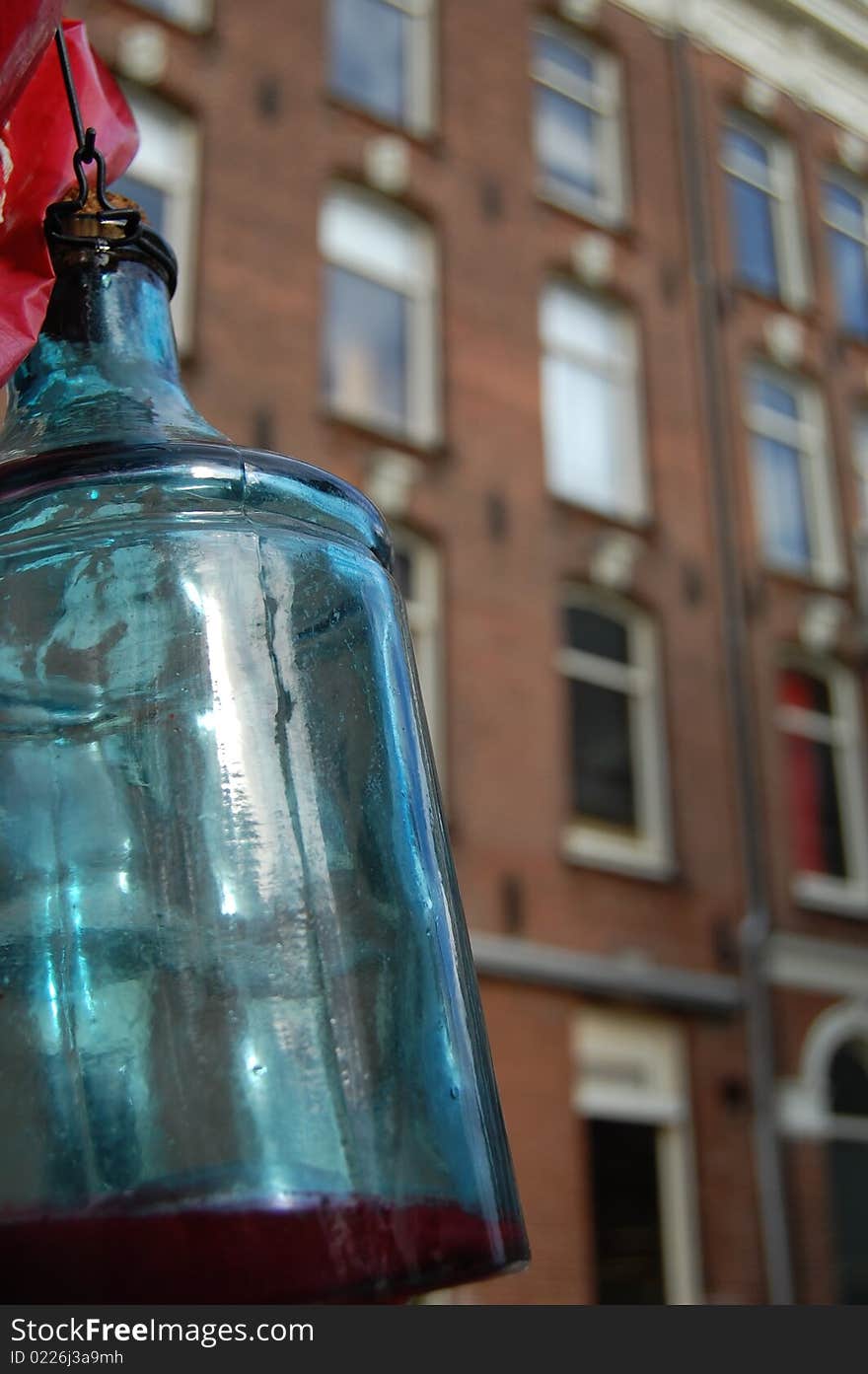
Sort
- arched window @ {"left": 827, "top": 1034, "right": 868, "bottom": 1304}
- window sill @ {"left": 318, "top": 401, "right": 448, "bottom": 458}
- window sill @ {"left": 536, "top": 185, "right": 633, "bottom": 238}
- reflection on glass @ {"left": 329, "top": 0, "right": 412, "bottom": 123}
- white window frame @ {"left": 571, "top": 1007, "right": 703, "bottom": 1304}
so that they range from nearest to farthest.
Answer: white window frame @ {"left": 571, "top": 1007, "right": 703, "bottom": 1304} → window sill @ {"left": 318, "top": 401, "right": 448, "bottom": 458} → arched window @ {"left": 827, "top": 1034, "right": 868, "bottom": 1304} → reflection on glass @ {"left": 329, "top": 0, "right": 412, "bottom": 123} → window sill @ {"left": 536, "top": 185, "right": 633, "bottom": 238}

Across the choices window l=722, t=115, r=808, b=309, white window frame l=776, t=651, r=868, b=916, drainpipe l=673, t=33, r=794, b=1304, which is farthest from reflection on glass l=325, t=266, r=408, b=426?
window l=722, t=115, r=808, b=309

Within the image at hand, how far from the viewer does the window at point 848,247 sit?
14.0m

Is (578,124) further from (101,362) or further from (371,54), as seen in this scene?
(101,362)

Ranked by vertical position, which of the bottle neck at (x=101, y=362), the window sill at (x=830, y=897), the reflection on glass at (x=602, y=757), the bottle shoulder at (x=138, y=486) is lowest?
the bottle shoulder at (x=138, y=486)

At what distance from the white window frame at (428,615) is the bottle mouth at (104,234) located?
341 inches

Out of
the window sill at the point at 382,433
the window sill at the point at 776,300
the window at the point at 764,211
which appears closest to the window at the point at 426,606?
the window sill at the point at 382,433

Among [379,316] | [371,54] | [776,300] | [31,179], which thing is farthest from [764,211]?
[31,179]

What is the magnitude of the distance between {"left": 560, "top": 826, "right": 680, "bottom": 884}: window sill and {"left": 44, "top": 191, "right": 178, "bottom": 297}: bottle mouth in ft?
30.0

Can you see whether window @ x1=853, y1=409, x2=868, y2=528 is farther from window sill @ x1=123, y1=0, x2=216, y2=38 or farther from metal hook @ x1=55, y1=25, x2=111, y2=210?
metal hook @ x1=55, y1=25, x2=111, y2=210

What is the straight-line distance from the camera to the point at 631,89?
1309cm

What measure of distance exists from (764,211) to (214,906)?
14.4 meters

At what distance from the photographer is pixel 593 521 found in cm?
1105

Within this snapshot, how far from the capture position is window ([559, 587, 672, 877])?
10.3m

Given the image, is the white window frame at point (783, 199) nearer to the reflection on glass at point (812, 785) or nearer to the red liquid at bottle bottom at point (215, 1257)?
the reflection on glass at point (812, 785)
